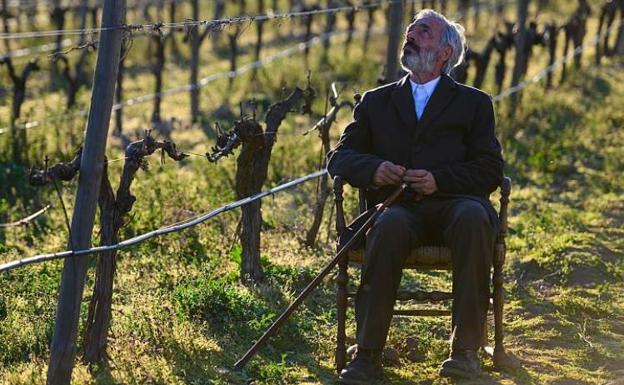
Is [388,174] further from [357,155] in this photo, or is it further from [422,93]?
[422,93]

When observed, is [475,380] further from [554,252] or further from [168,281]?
[554,252]

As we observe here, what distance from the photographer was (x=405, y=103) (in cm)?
525

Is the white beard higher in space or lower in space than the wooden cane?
higher

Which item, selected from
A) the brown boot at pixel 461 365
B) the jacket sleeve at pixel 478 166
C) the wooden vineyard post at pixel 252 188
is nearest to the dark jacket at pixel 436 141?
the jacket sleeve at pixel 478 166

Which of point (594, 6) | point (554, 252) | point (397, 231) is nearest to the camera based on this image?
point (397, 231)

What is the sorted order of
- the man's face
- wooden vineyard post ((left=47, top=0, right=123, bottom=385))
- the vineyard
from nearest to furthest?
wooden vineyard post ((left=47, top=0, right=123, bottom=385)), the vineyard, the man's face

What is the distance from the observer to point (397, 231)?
4.91 meters

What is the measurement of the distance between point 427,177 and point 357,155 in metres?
0.35

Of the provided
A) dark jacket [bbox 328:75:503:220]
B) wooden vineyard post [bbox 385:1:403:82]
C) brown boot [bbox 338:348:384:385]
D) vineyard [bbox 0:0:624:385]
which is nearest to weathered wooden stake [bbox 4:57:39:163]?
vineyard [bbox 0:0:624:385]

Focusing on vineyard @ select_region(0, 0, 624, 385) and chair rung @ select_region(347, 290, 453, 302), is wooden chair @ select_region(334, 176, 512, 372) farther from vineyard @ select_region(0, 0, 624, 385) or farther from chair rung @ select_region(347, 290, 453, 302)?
vineyard @ select_region(0, 0, 624, 385)

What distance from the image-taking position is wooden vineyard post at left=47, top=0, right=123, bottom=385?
4531 mm

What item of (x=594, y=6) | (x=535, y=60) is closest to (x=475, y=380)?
(x=535, y=60)

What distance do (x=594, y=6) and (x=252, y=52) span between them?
35.7 ft

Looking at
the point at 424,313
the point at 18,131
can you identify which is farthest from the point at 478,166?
the point at 18,131
